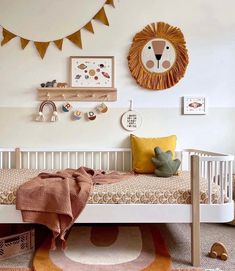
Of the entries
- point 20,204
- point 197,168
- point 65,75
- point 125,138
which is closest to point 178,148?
point 125,138

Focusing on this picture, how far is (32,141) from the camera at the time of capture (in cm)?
273

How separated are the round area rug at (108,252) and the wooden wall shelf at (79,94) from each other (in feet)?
3.77

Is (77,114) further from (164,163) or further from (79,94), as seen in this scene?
(164,163)

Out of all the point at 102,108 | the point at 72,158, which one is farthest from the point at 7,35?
the point at 72,158

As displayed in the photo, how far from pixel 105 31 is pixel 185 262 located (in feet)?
6.67

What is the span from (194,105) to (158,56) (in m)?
0.56

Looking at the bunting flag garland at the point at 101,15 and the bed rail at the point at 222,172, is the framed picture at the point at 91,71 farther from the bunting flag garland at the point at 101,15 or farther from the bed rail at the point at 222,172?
the bed rail at the point at 222,172

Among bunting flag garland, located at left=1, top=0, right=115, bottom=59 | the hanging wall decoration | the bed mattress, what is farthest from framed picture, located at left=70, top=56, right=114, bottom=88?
the bed mattress

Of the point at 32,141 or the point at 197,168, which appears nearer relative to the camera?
the point at 197,168

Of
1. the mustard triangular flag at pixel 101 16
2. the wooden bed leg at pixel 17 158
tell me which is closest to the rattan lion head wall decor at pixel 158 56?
the mustard triangular flag at pixel 101 16

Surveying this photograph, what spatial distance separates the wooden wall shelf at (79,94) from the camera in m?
2.70

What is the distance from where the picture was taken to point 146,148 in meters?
2.53

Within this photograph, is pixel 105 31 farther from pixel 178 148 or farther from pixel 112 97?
pixel 178 148

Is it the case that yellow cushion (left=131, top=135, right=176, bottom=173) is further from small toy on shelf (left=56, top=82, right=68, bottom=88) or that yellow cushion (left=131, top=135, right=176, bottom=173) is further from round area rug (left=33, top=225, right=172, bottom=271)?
small toy on shelf (left=56, top=82, right=68, bottom=88)
